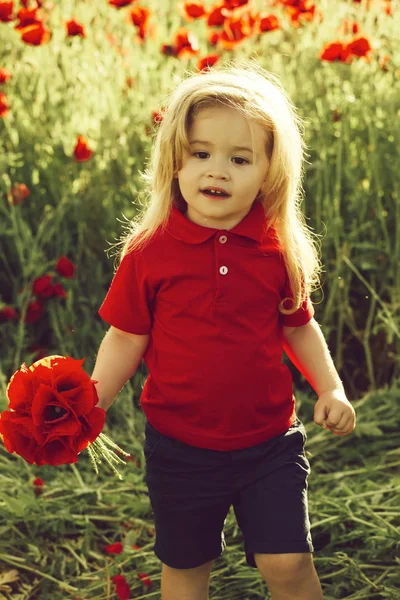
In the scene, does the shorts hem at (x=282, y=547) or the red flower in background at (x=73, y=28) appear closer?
the shorts hem at (x=282, y=547)

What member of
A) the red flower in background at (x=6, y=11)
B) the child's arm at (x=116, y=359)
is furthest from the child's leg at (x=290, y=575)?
the red flower in background at (x=6, y=11)

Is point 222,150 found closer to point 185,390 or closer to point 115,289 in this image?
point 115,289

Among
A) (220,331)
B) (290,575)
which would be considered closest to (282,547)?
(290,575)

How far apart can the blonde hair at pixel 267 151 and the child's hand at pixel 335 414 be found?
21cm

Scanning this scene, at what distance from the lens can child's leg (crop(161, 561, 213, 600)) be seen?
1.97 meters

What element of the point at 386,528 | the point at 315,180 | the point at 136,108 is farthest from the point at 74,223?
the point at 386,528

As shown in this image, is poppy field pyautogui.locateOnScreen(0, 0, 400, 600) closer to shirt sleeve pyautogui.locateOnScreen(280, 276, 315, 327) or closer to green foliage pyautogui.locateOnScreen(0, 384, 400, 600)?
green foliage pyautogui.locateOnScreen(0, 384, 400, 600)

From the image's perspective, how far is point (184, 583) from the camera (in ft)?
6.46

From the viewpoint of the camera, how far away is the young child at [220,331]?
1.82 meters

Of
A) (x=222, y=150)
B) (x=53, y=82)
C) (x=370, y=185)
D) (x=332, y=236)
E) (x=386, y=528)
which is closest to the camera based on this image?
(x=222, y=150)

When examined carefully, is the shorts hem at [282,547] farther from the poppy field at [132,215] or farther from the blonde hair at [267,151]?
the poppy field at [132,215]

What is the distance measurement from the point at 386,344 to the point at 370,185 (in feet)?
1.98

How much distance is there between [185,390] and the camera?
1854 mm

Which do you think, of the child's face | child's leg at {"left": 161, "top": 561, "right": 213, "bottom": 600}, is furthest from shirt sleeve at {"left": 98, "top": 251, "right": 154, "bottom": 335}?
child's leg at {"left": 161, "top": 561, "right": 213, "bottom": 600}
